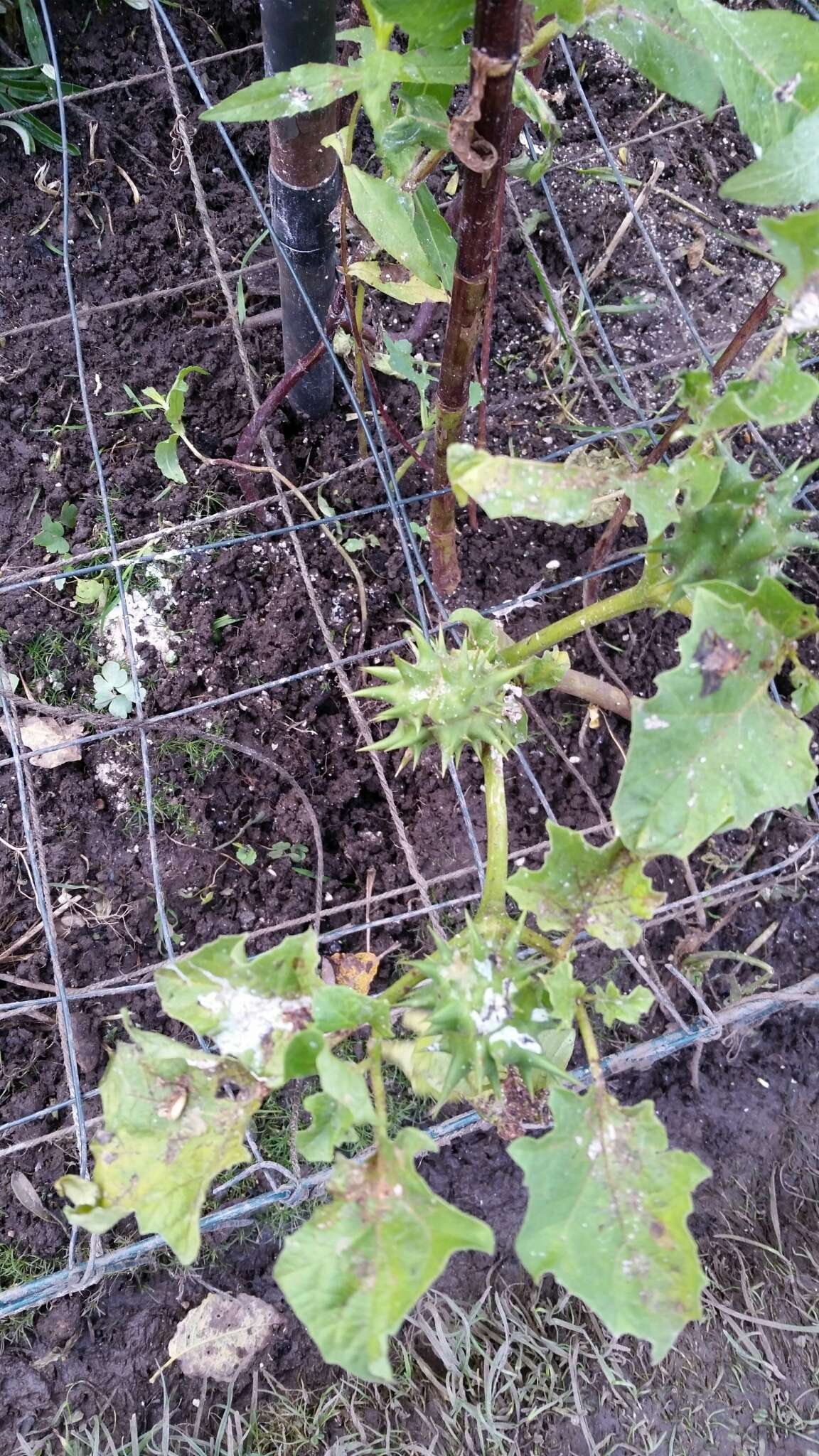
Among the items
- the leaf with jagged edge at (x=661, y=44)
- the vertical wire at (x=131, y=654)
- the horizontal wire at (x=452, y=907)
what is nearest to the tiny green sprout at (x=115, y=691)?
the vertical wire at (x=131, y=654)

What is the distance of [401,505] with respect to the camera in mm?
2096

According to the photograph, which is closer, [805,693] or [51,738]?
[805,693]

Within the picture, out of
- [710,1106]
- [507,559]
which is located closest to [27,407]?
[507,559]

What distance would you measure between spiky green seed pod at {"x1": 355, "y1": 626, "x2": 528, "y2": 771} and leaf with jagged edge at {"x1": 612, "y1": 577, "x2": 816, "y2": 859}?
307 mm

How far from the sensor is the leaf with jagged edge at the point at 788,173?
939 mm

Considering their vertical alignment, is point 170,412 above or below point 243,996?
below

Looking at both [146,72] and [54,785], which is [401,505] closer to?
[54,785]

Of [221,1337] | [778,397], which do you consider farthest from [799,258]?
[221,1337]

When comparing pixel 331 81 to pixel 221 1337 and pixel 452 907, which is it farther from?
pixel 221 1337

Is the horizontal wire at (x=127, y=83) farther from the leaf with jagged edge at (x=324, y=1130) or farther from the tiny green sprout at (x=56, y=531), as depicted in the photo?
the leaf with jagged edge at (x=324, y=1130)

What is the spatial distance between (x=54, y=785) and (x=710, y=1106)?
5.23 feet

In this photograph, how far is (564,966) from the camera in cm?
109

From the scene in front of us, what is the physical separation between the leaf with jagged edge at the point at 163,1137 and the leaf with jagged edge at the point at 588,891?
1.31 ft

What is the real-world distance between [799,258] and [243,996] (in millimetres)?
931
